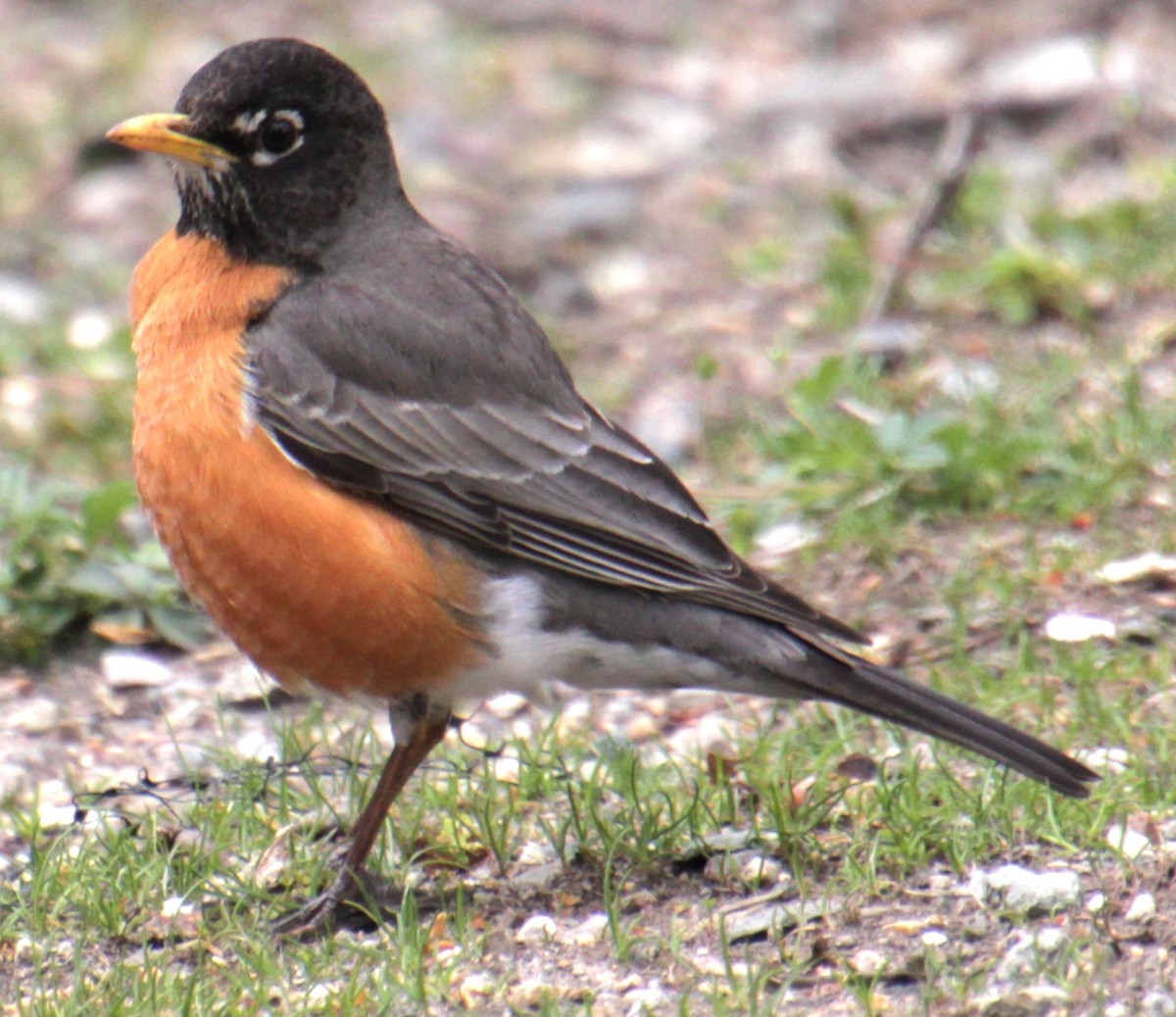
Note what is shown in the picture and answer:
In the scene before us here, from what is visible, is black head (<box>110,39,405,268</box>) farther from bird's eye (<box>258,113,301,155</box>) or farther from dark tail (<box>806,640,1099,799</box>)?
dark tail (<box>806,640,1099,799</box>)

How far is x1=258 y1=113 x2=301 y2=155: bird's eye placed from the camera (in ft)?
15.4

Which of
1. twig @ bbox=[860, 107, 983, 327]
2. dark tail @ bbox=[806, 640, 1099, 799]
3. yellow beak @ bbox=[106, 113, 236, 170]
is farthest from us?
twig @ bbox=[860, 107, 983, 327]

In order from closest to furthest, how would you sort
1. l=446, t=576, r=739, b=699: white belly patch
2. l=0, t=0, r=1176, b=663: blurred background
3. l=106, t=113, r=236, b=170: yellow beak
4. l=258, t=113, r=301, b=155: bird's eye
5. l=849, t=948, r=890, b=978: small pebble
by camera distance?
l=849, t=948, r=890, b=978: small pebble → l=446, t=576, r=739, b=699: white belly patch → l=106, t=113, r=236, b=170: yellow beak → l=258, t=113, r=301, b=155: bird's eye → l=0, t=0, r=1176, b=663: blurred background

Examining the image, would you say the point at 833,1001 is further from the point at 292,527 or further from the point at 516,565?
the point at 292,527

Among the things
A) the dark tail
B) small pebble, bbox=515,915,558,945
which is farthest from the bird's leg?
the dark tail

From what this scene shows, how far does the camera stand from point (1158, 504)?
5.84 m

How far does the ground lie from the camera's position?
3.98m

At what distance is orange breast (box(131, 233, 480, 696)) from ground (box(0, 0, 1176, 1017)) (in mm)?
412

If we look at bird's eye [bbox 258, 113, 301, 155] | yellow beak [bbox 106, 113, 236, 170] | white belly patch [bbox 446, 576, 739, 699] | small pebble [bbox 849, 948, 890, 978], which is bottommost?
small pebble [bbox 849, 948, 890, 978]

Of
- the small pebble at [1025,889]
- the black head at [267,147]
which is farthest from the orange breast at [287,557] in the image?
the small pebble at [1025,889]

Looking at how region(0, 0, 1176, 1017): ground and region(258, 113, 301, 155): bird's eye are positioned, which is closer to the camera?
region(0, 0, 1176, 1017): ground

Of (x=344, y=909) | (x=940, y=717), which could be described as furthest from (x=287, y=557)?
(x=940, y=717)

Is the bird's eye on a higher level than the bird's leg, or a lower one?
higher

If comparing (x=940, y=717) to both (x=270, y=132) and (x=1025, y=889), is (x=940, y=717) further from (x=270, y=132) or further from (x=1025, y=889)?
(x=270, y=132)
